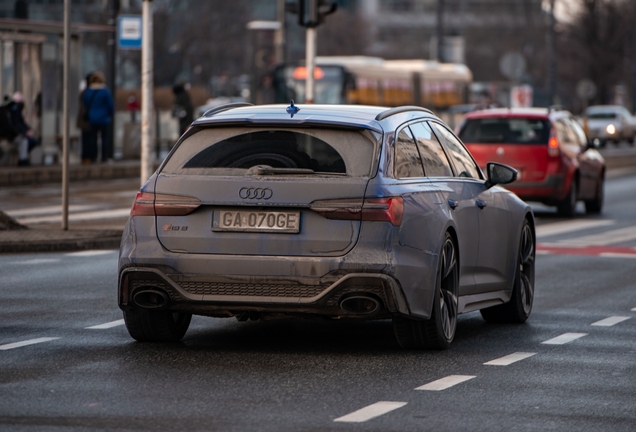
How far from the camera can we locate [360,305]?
8.21 m

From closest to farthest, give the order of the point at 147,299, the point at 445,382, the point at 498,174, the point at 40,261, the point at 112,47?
1. the point at 445,382
2. the point at 147,299
3. the point at 498,174
4. the point at 40,261
5. the point at 112,47

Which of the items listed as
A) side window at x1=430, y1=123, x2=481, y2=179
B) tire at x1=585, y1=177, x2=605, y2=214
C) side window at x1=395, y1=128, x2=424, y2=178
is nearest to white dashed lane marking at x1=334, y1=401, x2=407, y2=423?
side window at x1=395, y1=128, x2=424, y2=178

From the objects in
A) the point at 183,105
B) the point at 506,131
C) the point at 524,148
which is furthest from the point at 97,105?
the point at 524,148

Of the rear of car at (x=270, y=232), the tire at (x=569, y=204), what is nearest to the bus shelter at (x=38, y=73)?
the tire at (x=569, y=204)

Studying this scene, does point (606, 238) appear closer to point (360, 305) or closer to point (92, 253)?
point (92, 253)

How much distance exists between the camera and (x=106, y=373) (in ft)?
25.4

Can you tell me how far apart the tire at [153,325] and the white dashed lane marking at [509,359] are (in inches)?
72.8

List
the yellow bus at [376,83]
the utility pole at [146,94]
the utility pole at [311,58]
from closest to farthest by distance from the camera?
1. the utility pole at [146,94]
2. the utility pole at [311,58]
3. the yellow bus at [376,83]

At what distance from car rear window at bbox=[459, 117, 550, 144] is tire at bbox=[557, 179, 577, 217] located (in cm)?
91

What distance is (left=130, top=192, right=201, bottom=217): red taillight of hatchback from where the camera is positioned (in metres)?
8.30

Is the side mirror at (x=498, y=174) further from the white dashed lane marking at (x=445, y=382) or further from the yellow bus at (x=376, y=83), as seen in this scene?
the yellow bus at (x=376, y=83)

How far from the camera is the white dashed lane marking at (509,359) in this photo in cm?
836

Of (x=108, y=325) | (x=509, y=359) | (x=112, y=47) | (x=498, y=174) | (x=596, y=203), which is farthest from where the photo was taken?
(x=112, y=47)

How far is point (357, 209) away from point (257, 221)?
55cm
